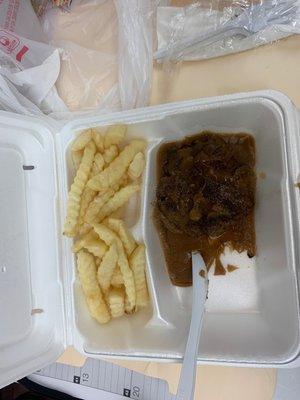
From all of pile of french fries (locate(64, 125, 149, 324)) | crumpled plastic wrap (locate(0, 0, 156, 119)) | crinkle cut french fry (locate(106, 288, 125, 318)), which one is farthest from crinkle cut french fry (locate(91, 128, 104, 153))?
crinkle cut french fry (locate(106, 288, 125, 318))

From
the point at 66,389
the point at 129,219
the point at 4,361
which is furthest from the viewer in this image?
the point at 66,389

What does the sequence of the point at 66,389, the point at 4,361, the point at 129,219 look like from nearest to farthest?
the point at 4,361 → the point at 129,219 → the point at 66,389

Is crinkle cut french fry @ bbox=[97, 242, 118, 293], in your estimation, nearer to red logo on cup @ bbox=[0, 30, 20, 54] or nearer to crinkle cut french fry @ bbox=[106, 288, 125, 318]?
crinkle cut french fry @ bbox=[106, 288, 125, 318]

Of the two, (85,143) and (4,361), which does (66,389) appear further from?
(85,143)

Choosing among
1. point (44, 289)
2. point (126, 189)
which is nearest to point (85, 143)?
point (126, 189)

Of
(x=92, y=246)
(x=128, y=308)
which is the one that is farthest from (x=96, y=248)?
(x=128, y=308)

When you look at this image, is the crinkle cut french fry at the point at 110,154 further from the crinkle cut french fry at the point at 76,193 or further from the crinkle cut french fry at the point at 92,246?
the crinkle cut french fry at the point at 92,246

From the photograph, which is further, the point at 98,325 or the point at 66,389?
the point at 66,389

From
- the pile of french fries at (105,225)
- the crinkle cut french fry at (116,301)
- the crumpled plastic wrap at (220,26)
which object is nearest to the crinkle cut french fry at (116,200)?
the pile of french fries at (105,225)
